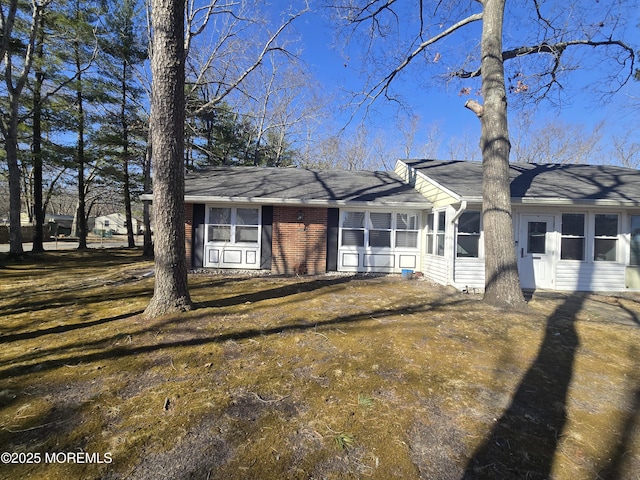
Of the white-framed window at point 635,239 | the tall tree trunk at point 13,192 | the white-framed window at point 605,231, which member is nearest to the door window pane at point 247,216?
the white-framed window at point 605,231

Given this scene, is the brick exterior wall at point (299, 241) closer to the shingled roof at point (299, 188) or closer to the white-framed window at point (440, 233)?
the shingled roof at point (299, 188)

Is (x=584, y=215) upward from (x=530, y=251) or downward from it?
upward

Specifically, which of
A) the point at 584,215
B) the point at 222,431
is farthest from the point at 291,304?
the point at 584,215

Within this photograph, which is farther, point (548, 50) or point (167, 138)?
point (548, 50)

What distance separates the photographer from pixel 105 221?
208 ft

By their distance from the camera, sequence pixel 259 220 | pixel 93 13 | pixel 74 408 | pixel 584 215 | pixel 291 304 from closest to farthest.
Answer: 1. pixel 74 408
2. pixel 291 304
3. pixel 584 215
4. pixel 259 220
5. pixel 93 13

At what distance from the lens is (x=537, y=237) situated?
28.1 feet

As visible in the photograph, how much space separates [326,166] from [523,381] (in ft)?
90.7

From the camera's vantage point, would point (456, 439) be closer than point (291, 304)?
Yes

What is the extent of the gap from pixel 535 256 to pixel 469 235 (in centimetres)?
200

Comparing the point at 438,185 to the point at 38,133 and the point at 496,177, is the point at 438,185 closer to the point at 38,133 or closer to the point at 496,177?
the point at 496,177

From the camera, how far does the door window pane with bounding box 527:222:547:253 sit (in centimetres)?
855

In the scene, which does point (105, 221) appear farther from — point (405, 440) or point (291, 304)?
point (405, 440)

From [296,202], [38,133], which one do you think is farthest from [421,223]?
[38,133]
